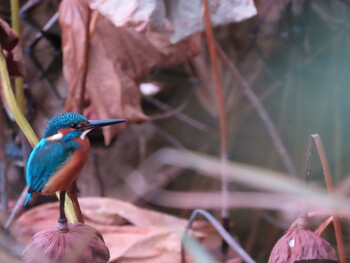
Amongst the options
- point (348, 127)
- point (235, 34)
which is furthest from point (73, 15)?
point (348, 127)

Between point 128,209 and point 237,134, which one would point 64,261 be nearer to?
point 128,209

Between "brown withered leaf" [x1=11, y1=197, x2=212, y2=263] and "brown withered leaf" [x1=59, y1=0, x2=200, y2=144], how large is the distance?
14 cm

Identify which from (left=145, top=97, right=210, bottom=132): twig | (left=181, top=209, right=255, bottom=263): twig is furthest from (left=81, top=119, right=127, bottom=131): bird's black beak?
(left=145, top=97, right=210, bottom=132): twig

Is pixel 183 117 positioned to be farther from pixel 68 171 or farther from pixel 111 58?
pixel 68 171

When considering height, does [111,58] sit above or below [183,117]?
above

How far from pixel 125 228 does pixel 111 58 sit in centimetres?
27

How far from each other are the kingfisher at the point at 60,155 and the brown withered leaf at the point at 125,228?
1.09 feet

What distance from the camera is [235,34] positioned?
1330 millimetres

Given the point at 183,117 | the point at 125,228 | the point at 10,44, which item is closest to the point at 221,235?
the point at 125,228

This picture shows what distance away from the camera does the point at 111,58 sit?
104 cm

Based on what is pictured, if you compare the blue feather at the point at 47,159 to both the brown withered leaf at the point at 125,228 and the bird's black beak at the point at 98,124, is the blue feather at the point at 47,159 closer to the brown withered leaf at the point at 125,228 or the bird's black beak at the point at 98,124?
the bird's black beak at the point at 98,124

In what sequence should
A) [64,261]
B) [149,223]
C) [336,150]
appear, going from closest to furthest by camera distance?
1. [64,261]
2. [149,223]
3. [336,150]

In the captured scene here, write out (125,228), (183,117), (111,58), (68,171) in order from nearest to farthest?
(68,171) → (125,228) → (111,58) → (183,117)

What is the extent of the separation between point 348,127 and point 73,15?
19.9 inches
